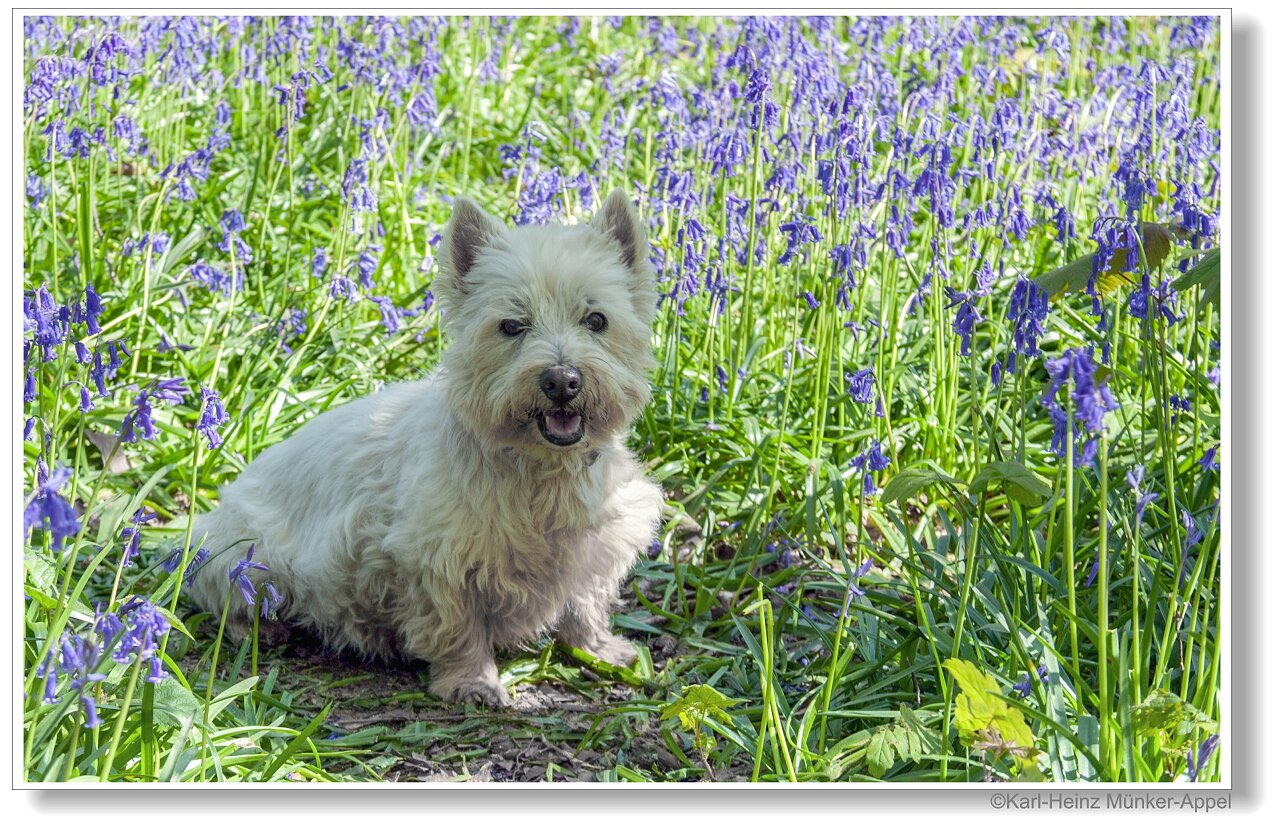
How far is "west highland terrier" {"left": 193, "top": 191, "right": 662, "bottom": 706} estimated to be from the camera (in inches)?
128

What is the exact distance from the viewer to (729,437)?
4449 mm

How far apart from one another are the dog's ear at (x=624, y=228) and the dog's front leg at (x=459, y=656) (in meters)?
1.12

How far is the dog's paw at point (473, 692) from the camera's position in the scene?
3.56 meters

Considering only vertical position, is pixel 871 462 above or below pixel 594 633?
above

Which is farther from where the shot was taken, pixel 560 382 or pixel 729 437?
pixel 729 437

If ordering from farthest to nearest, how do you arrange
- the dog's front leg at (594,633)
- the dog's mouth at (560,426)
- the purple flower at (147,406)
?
the dog's front leg at (594,633) < the dog's mouth at (560,426) < the purple flower at (147,406)

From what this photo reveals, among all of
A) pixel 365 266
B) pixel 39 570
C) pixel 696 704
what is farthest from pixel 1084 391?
pixel 365 266

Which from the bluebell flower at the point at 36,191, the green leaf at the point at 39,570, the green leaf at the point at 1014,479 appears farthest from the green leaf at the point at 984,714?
the bluebell flower at the point at 36,191

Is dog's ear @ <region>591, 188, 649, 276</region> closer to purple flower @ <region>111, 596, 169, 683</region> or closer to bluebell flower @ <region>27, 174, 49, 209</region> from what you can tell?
purple flower @ <region>111, 596, 169, 683</region>

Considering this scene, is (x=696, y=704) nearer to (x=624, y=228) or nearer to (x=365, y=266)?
(x=624, y=228)

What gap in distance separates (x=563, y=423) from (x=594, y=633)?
89 centimetres

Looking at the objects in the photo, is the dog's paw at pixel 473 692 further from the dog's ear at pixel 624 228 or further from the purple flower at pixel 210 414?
the purple flower at pixel 210 414
